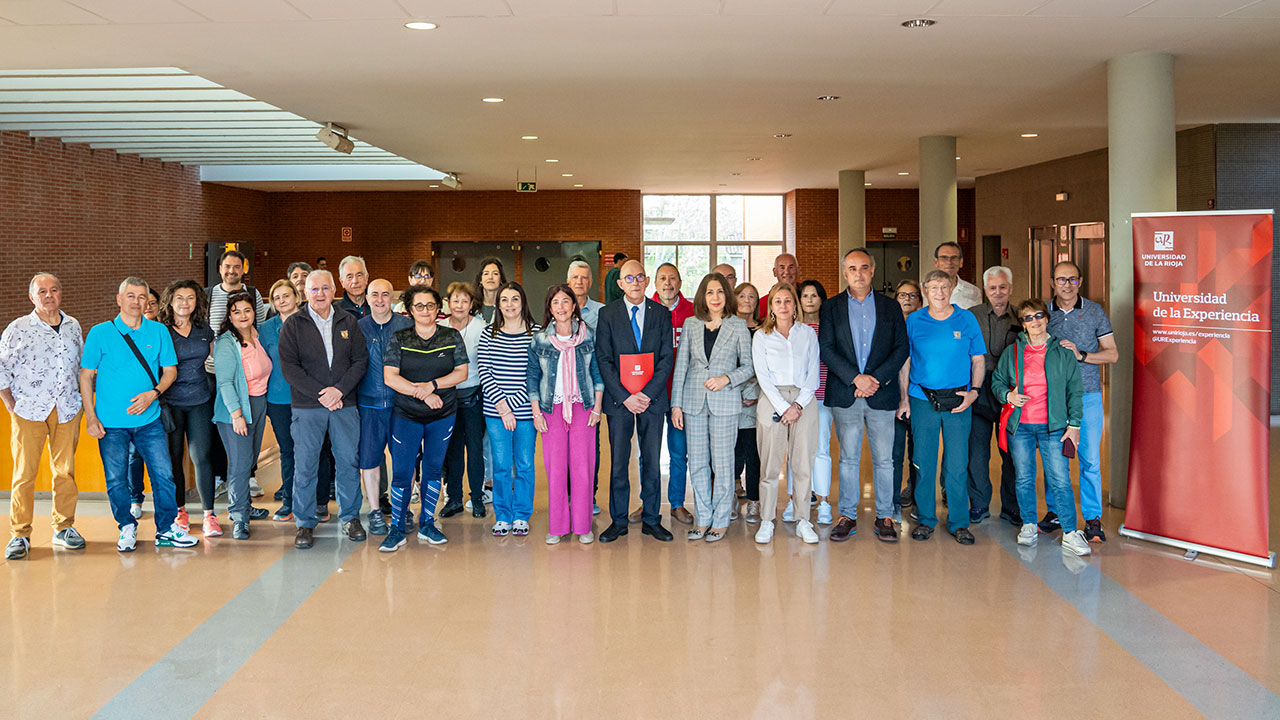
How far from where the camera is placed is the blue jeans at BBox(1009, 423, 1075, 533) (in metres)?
5.72

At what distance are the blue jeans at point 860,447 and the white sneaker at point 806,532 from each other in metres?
0.23

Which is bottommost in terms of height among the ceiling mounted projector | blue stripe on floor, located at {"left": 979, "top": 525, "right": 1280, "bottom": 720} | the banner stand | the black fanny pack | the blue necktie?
blue stripe on floor, located at {"left": 979, "top": 525, "right": 1280, "bottom": 720}

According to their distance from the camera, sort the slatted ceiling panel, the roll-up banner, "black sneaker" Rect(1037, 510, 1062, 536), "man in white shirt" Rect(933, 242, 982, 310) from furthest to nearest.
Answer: the slatted ceiling panel, "man in white shirt" Rect(933, 242, 982, 310), "black sneaker" Rect(1037, 510, 1062, 536), the roll-up banner

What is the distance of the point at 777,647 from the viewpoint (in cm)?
430

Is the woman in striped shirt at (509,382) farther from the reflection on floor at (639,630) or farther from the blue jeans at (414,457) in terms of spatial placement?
the reflection on floor at (639,630)

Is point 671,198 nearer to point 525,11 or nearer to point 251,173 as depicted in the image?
point 251,173

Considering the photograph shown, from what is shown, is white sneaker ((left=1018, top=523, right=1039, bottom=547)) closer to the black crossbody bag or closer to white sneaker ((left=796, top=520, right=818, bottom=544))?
white sneaker ((left=796, top=520, right=818, bottom=544))

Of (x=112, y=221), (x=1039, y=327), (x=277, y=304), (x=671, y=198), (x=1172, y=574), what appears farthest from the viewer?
(x=671, y=198)

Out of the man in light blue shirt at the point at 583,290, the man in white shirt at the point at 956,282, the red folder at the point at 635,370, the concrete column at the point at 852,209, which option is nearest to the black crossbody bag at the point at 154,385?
the man in light blue shirt at the point at 583,290

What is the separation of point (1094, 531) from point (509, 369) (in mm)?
3657

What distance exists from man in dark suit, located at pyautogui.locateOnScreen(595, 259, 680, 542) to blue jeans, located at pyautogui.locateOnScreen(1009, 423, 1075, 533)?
7.00 feet

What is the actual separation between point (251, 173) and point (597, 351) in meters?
13.6

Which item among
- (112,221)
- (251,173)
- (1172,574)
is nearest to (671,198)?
(251,173)

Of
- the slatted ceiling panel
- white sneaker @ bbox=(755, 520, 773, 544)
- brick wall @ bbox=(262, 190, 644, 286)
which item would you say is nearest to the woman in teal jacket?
white sneaker @ bbox=(755, 520, 773, 544)
